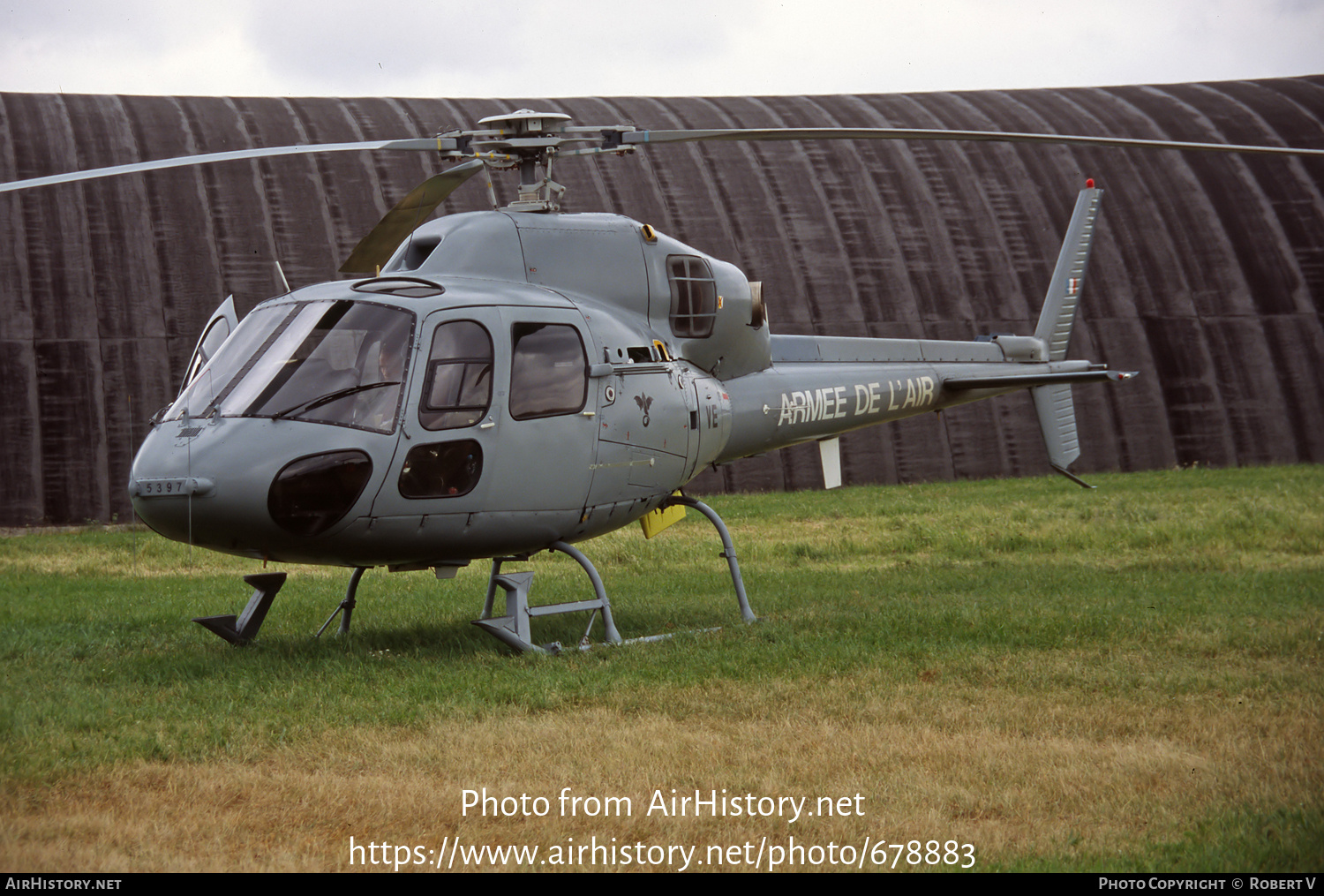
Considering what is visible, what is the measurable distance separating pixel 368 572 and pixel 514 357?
6.58 metres

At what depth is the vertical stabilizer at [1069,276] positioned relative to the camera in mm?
13875

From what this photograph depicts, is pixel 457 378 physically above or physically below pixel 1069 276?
below

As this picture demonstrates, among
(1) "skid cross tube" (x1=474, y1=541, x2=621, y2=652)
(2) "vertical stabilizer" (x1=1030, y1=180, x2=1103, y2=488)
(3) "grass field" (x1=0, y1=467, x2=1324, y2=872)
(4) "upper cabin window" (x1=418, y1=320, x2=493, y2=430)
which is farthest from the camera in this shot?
(2) "vertical stabilizer" (x1=1030, y1=180, x2=1103, y2=488)

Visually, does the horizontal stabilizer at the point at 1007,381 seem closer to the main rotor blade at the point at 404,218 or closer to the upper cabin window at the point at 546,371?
the upper cabin window at the point at 546,371

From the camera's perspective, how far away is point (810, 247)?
914 inches

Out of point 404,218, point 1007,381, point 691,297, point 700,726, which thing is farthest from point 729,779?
point 1007,381

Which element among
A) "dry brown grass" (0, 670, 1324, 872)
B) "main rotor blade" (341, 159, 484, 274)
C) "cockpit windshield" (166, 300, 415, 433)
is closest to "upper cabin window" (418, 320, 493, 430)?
"cockpit windshield" (166, 300, 415, 433)

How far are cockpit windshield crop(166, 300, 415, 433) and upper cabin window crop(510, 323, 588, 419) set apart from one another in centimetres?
84

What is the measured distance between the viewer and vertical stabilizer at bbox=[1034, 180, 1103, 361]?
13875 millimetres

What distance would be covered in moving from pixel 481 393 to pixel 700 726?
281cm

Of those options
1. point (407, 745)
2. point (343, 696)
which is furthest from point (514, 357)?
point (407, 745)

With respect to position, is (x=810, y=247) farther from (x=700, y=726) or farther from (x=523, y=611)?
(x=700, y=726)

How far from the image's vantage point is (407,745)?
630 centimetres

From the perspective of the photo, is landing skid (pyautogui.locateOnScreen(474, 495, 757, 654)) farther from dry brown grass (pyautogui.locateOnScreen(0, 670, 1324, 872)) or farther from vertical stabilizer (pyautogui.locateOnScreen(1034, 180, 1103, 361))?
vertical stabilizer (pyautogui.locateOnScreen(1034, 180, 1103, 361))
